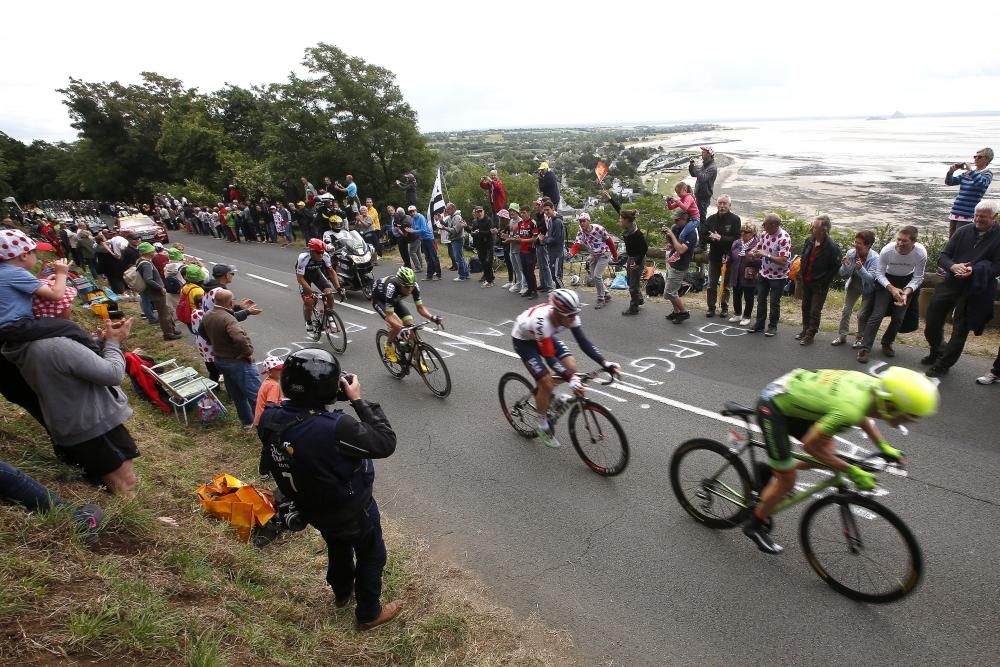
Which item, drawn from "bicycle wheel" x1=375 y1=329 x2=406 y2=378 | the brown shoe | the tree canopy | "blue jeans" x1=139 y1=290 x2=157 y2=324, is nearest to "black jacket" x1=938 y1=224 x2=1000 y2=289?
"bicycle wheel" x1=375 y1=329 x2=406 y2=378

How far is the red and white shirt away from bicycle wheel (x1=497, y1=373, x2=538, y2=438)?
4.98m

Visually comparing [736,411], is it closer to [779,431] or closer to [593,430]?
[779,431]

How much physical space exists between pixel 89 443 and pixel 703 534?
5025 mm

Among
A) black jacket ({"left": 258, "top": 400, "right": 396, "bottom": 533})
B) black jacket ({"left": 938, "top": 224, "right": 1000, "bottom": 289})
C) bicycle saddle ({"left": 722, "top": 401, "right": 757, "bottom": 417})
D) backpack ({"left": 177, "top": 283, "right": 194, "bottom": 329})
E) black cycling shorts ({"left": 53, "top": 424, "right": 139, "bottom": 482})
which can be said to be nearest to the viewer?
black jacket ({"left": 258, "top": 400, "right": 396, "bottom": 533})

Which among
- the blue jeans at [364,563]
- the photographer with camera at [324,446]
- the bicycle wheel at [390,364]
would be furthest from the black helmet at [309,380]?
the bicycle wheel at [390,364]

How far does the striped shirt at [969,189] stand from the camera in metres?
8.52

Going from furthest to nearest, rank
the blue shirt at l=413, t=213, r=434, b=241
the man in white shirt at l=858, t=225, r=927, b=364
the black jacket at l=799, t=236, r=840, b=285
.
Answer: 1. the blue shirt at l=413, t=213, r=434, b=241
2. the black jacket at l=799, t=236, r=840, b=285
3. the man in white shirt at l=858, t=225, r=927, b=364

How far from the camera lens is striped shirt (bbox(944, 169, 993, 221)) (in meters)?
8.52

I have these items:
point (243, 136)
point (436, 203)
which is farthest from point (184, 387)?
point (243, 136)

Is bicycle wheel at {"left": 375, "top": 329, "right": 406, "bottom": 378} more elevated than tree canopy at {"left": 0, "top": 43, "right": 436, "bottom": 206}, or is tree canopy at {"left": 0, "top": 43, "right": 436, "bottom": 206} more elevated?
tree canopy at {"left": 0, "top": 43, "right": 436, "bottom": 206}

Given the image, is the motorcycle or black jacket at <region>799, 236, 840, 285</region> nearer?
black jacket at <region>799, 236, 840, 285</region>

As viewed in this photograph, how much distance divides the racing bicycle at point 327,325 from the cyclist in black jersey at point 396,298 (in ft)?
7.43

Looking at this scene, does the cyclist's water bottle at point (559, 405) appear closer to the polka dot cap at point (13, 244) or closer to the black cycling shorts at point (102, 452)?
the black cycling shorts at point (102, 452)

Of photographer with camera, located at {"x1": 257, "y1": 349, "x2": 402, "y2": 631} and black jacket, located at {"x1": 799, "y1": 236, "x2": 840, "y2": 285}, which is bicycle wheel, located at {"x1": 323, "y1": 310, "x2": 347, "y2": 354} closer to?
photographer with camera, located at {"x1": 257, "y1": 349, "x2": 402, "y2": 631}
